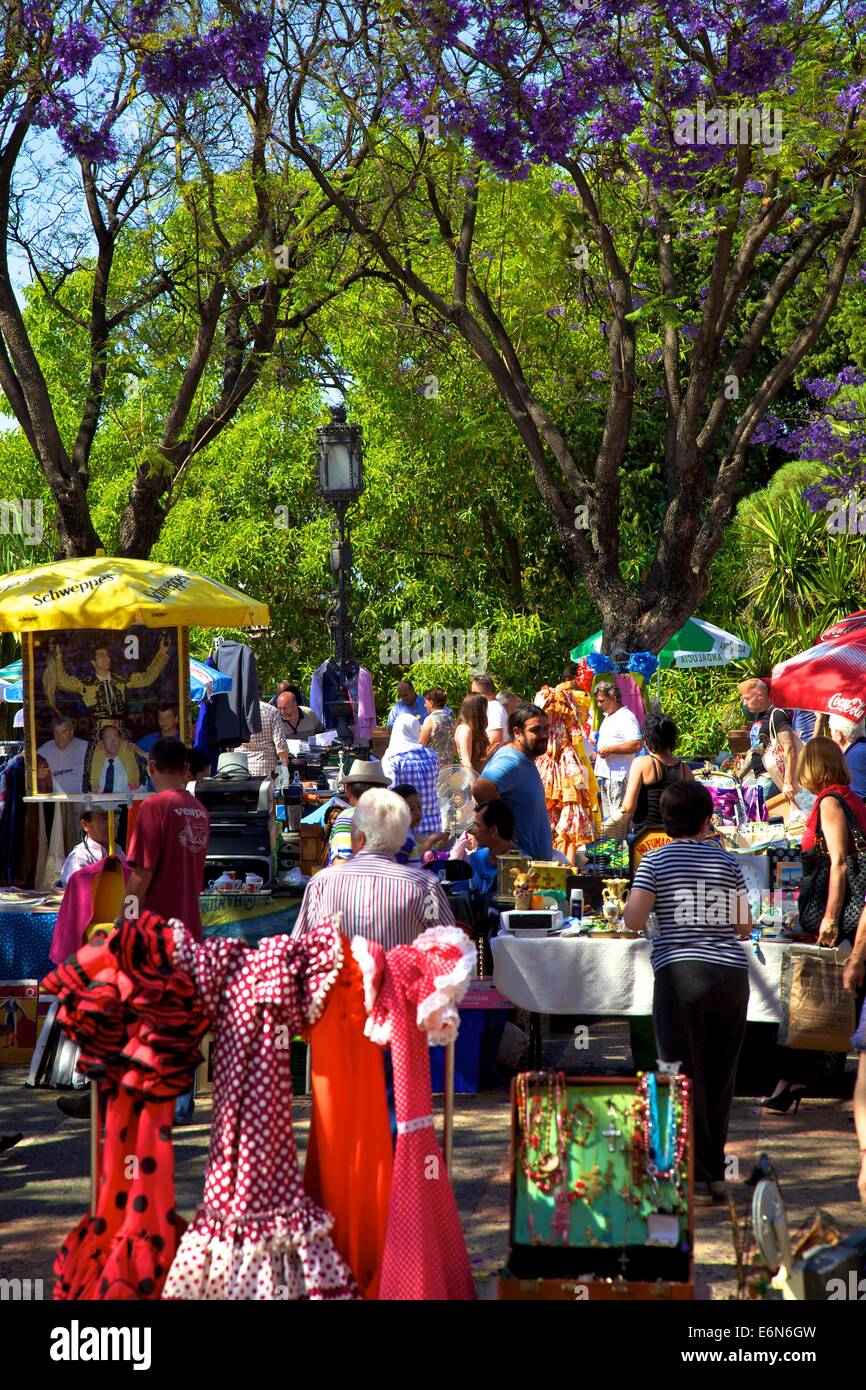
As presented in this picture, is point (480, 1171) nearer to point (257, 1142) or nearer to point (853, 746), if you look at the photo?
point (257, 1142)

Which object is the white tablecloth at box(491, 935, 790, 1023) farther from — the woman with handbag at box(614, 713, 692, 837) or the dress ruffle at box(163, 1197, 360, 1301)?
the dress ruffle at box(163, 1197, 360, 1301)

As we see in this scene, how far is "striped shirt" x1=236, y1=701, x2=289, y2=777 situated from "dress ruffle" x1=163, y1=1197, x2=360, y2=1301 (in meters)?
8.44

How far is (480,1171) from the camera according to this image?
254 inches

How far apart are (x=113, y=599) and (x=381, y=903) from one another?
413cm

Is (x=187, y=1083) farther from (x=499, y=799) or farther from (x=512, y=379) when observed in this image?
(x=512, y=379)

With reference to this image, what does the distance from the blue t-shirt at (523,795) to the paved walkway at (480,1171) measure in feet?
4.29

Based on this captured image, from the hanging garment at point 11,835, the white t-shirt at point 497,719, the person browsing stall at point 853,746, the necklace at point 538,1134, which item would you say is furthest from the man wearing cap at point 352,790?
the white t-shirt at point 497,719

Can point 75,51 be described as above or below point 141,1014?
above

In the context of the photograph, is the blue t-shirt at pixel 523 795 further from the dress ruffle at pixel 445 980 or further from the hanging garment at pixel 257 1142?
the hanging garment at pixel 257 1142

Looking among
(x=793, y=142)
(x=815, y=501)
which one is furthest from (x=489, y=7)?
(x=815, y=501)

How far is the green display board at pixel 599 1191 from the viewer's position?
4582 millimetres

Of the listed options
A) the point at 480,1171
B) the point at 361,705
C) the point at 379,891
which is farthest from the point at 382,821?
the point at 361,705

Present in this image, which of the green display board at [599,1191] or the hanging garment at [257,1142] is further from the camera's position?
the green display board at [599,1191]
